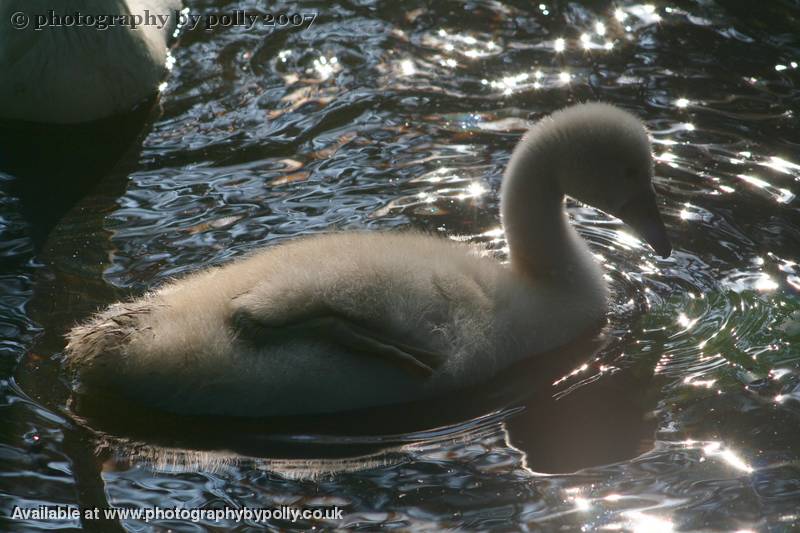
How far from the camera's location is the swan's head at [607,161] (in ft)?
14.1

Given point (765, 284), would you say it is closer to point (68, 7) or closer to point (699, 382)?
point (699, 382)

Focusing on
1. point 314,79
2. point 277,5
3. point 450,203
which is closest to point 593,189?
point 450,203

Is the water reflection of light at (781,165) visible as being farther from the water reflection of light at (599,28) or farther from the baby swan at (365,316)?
the water reflection of light at (599,28)

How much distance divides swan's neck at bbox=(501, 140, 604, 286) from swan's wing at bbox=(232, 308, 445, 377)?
0.81 m

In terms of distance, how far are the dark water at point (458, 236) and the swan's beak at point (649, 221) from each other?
0.25 m

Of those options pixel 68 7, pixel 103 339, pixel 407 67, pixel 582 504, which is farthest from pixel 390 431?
pixel 68 7

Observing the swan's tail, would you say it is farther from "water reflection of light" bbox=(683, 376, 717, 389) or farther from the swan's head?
"water reflection of light" bbox=(683, 376, 717, 389)

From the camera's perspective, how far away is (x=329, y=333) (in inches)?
148

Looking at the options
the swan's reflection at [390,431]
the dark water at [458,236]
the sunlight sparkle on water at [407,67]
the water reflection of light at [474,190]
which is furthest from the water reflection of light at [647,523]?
the sunlight sparkle on water at [407,67]

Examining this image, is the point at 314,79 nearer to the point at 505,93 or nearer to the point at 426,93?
the point at 426,93

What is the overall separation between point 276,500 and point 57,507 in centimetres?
66

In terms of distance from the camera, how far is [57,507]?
3398 mm

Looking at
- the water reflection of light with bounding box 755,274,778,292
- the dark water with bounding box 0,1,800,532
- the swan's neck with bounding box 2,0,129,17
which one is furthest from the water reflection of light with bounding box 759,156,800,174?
the swan's neck with bounding box 2,0,129,17

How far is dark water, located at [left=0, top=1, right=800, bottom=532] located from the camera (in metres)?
3.53
